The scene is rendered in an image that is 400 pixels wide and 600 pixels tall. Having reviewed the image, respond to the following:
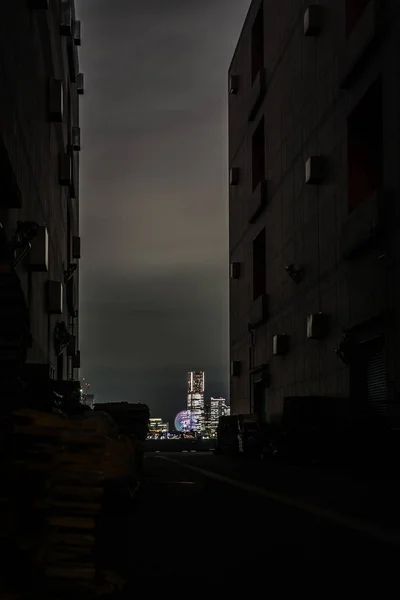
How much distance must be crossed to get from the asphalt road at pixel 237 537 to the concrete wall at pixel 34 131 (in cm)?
750

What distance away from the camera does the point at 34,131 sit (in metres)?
26.6

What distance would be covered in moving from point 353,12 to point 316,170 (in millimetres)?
5670

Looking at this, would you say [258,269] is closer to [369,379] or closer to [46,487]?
[369,379]

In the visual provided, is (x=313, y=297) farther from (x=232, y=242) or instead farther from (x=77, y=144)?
(x=77, y=144)

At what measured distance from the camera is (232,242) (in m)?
60.4

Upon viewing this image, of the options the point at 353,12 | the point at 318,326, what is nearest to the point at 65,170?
the point at 318,326

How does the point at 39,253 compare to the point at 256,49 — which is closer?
the point at 39,253

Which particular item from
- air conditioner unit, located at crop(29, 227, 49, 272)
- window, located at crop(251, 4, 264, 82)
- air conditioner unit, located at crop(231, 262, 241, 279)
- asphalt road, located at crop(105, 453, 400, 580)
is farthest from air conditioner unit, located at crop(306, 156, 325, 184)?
air conditioner unit, located at crop(231, 262, 241, 279)

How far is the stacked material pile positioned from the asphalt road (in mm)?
1467

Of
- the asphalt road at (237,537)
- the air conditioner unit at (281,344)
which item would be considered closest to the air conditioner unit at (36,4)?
the asphalt road at (237,537)

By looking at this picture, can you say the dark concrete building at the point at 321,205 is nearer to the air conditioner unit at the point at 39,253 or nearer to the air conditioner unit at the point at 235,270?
the air conditioner unit at the point at 235,270

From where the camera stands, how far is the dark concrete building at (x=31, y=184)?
1098cm

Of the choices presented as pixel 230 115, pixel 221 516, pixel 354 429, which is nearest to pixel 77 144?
pixel 230 115

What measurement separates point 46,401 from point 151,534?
8468mm
